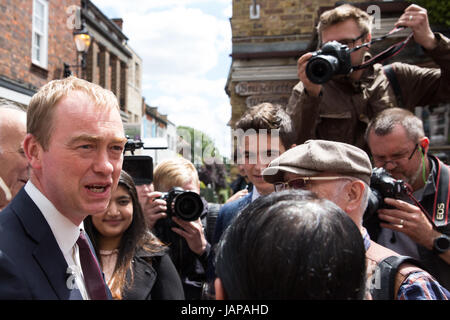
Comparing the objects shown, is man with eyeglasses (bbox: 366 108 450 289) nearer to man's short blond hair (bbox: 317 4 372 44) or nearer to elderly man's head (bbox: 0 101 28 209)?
man's short blond hair (bbox: 317 4 372 44)

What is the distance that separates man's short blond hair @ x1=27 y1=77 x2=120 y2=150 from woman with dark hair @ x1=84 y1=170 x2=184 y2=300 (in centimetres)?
98

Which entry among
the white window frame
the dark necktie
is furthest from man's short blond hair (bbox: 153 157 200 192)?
the white window frame

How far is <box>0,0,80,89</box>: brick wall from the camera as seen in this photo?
9.57 metres

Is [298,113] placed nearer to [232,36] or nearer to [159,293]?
[159,293]

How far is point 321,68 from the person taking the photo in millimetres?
2127

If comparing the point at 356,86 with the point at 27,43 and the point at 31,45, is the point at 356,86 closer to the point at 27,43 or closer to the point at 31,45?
the point at 27,43

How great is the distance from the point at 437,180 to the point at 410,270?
976 millimetres

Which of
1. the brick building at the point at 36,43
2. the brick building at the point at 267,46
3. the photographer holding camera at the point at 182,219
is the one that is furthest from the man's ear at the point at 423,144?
the brick building at the point at 36,43

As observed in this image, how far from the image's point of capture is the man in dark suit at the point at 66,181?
1.14 m

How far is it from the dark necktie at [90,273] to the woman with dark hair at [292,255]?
0.51m

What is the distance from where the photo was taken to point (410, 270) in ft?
4.16

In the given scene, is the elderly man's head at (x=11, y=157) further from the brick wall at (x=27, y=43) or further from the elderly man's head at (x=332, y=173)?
the brick wall at (x=27, y=43)

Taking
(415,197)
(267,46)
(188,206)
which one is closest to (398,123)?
(415,197)
